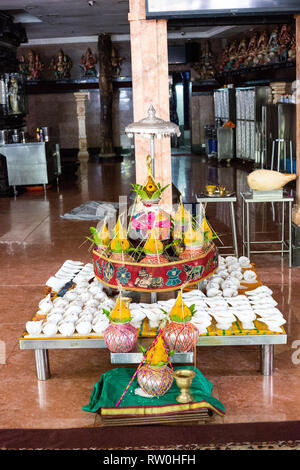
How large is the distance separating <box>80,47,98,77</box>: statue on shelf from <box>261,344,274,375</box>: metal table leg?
15.7 meters

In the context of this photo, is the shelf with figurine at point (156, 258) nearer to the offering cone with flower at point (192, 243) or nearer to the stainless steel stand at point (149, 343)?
the offering cone with flower at point (192, 243)

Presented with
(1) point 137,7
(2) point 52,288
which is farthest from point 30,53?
(2) point 52,288

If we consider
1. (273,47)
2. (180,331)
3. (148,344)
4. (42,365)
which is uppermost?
(273,47)

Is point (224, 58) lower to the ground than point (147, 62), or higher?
higher

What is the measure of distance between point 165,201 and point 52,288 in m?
1.90

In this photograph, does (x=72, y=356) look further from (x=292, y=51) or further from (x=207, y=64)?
(x=207, y=64)

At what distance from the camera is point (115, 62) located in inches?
699

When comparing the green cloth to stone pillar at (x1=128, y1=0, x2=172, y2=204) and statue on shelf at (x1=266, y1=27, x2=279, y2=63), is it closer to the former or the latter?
stone pillar at (x1=128, y1=0, x2=172, y2=204)

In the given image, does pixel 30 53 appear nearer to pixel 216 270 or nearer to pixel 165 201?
pixel 165 201

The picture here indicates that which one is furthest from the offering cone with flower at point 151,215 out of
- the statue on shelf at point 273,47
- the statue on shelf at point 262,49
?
the statue on shelf at point 262,49

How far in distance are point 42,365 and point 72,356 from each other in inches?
16.1

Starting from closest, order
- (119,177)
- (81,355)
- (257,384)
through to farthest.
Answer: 1. (257,384)
2. (81,355)
3. (119,177)

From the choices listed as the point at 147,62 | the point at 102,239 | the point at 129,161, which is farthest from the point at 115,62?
the point at 102,239

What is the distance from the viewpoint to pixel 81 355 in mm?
4004
